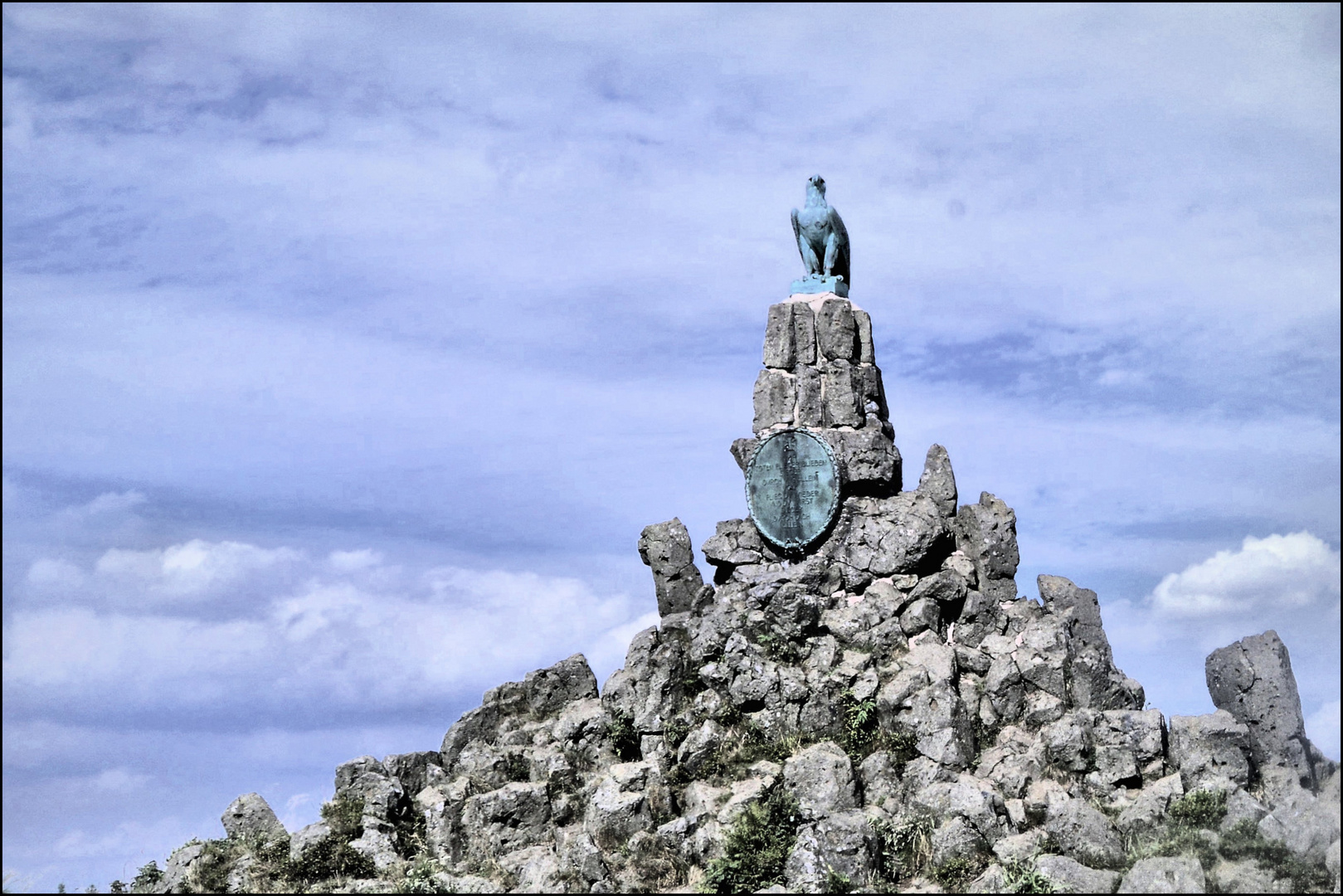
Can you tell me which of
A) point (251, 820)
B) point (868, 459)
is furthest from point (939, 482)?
point (251, 820)

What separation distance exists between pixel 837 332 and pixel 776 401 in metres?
1.99

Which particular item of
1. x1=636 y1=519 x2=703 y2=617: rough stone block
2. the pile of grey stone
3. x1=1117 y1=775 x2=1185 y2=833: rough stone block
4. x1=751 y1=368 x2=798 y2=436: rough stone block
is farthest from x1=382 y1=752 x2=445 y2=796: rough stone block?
x1=1117 y1=775 x2=1185 y2=833: rough stone block

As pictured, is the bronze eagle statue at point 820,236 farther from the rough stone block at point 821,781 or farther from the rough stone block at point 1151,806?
the rough stone block at point 1151,806

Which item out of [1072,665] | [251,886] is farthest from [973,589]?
[251,886]

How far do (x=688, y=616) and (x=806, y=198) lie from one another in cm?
990

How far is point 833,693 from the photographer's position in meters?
29.6

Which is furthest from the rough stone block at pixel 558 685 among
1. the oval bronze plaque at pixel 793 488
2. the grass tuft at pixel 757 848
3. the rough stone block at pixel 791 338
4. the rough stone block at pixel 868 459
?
the rough stone block at pixel 791 338

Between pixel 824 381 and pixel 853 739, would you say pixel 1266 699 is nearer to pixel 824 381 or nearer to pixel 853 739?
pixel 853 739

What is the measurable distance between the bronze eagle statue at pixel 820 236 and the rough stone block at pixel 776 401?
8.70 feet

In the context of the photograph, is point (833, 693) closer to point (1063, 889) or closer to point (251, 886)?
point (1063, 889)

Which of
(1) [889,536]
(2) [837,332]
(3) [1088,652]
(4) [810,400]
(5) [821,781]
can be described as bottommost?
(5) [821,781]

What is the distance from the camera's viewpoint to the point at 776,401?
34.1 meters

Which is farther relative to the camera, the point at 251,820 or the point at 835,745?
the point at 251,820

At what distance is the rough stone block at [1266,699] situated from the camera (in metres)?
28.5
